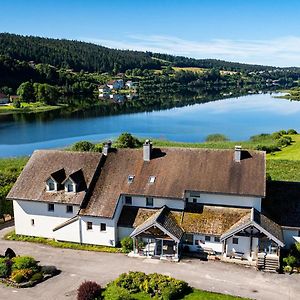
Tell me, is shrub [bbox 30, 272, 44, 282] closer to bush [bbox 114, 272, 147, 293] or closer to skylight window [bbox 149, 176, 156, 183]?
bush [bbox 114, 272, 147, 293]

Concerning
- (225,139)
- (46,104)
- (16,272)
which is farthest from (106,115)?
(16,272)

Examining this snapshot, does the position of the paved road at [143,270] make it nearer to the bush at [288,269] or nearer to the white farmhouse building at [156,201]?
the bush at [288,269]

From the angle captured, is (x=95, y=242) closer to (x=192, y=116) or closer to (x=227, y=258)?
(x=227, y=258)

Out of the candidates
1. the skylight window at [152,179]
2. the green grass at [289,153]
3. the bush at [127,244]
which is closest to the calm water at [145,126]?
the green grass at [289,153]

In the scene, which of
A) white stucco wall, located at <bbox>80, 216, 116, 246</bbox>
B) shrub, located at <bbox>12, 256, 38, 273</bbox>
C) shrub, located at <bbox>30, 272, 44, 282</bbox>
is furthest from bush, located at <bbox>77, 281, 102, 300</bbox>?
white stucco wall, located at <bbox>80, 216, 116, 246</bbox>

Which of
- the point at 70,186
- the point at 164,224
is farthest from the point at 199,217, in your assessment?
the point at 70,186
